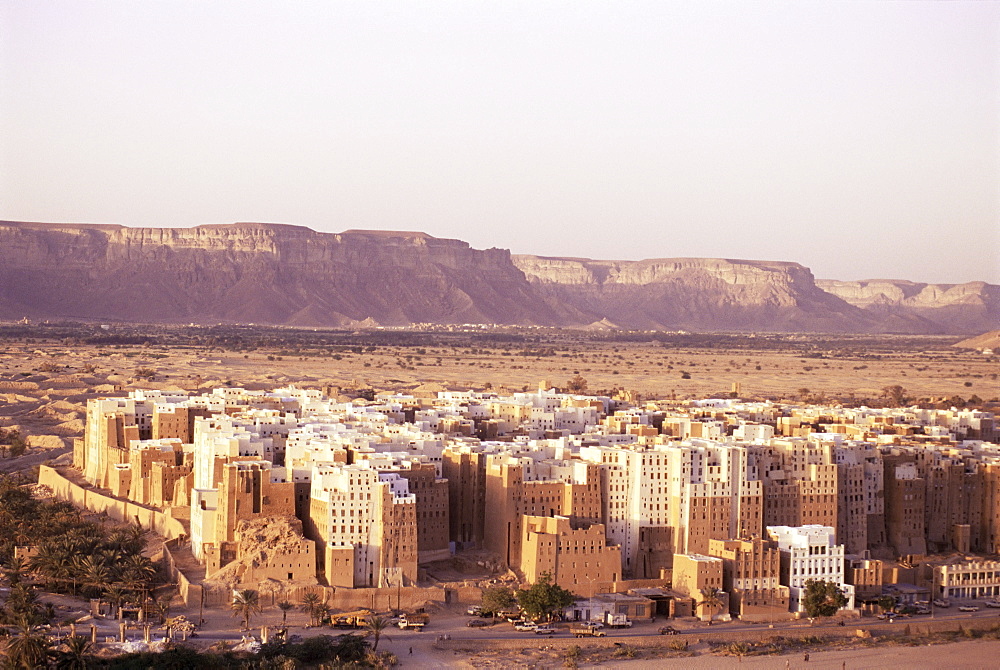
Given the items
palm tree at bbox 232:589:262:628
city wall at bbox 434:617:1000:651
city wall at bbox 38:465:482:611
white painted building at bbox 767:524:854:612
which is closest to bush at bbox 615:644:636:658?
city wall at bbox 434:617:1000:651

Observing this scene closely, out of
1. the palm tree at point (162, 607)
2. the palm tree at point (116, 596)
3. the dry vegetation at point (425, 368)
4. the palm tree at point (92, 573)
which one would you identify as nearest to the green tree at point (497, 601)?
the palm tree at point (162, 607)

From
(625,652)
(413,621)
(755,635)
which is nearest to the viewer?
(625,652)

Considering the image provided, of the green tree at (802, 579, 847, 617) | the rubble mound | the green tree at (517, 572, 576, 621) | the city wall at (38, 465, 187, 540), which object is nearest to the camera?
the green tree at (517, 572, 576, 621)

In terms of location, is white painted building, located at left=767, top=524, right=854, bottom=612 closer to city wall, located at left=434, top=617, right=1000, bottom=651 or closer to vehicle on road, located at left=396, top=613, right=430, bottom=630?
city wall, located at left=434, top=617, right=1000, bottom=651

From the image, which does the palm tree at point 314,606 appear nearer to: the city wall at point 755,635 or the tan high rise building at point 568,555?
the city wall at point 755,635

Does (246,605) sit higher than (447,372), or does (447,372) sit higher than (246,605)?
(447,372)

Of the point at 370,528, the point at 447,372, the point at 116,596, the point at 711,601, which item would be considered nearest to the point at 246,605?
the point at 116,596

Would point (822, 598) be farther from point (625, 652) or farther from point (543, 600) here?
point (543, 600)
